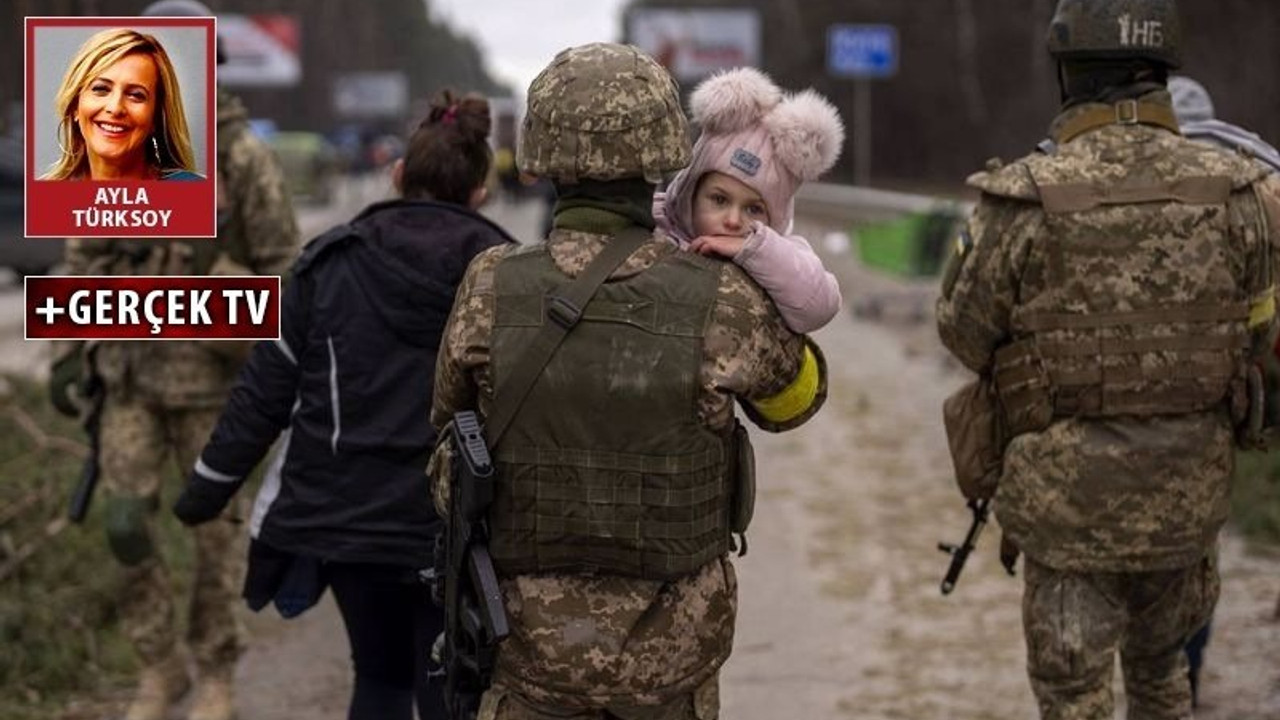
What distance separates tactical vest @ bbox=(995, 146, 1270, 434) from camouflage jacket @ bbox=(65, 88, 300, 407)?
2.20 meters

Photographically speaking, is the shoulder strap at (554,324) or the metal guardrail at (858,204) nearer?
the shoulder strap at (554,324)

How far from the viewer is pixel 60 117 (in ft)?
13.3

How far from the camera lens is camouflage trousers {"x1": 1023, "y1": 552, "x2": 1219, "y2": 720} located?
4.45 m

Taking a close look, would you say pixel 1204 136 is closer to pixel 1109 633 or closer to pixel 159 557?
pixel 1109 633

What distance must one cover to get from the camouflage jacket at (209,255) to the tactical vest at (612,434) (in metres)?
2.12

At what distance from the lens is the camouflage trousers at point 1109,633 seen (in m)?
4.45

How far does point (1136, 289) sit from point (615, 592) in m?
1.53

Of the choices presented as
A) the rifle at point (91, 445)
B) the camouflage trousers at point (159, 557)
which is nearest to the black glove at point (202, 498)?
the camouflage trousers at point (159, 557)

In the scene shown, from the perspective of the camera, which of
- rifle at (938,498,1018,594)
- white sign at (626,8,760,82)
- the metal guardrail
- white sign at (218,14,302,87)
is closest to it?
rifle at (938,498,1018,594)

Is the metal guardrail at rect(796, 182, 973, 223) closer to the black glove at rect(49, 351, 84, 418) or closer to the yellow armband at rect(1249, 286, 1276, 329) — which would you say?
the black glove at rect(49, 351, 84, 418)

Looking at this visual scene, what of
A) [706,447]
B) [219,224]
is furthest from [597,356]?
[219,224]

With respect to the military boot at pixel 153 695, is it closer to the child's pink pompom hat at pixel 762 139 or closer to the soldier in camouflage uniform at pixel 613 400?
the soldier in camouflage uniform at pixel 613 400

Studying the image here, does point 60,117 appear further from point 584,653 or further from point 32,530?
point 32,530

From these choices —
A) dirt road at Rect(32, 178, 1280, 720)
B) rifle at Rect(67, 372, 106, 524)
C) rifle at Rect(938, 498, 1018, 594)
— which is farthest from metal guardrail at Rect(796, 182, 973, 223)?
rifle at Rect(938, 498, 1018, 594)
